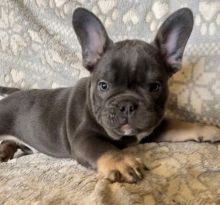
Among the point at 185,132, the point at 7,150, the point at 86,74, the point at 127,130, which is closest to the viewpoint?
the point at 127,130

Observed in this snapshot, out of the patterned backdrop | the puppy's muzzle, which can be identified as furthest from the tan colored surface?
the patterned backdrop

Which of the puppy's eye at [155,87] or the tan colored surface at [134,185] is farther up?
the puppy's eye at [155,87]

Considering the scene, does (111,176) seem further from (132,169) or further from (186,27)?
(186,27)

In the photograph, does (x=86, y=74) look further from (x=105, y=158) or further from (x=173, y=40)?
(x=105, y=158)

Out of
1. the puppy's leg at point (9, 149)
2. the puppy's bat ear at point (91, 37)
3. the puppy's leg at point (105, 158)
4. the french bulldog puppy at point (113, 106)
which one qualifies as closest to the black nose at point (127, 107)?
the french bulldog puppy at point (113, 106)

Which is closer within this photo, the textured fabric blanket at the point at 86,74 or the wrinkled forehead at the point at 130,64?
the textured fabric blanket at the point at 86,74

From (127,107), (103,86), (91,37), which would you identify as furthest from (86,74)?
(127,107)

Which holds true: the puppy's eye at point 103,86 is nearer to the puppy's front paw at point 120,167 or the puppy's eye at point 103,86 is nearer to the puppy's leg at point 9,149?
the puppy's front paw at point 120,167

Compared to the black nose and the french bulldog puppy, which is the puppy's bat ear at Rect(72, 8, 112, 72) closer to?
the french bulldog puppy
